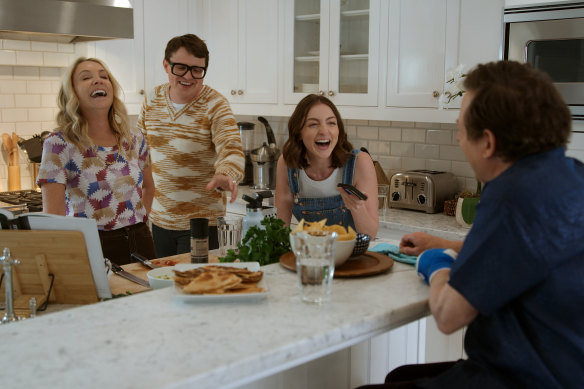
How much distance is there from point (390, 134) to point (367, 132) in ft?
Result: 0.58

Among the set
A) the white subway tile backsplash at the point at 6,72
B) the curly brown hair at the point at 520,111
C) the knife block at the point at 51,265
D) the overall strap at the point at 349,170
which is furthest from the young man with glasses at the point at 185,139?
the white subway tile backsplash at the point at 6,72

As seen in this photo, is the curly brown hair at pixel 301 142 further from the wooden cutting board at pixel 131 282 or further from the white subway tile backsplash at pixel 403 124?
the white subway tile backsplash at pixel 403 124

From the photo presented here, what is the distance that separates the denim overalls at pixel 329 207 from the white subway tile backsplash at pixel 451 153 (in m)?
1.35

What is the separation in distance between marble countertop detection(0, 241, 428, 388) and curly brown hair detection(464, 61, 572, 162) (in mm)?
420

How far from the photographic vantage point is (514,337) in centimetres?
124

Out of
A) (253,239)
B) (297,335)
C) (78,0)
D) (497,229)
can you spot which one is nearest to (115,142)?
(78,0)

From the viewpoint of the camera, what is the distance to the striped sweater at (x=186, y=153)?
3.07 meters

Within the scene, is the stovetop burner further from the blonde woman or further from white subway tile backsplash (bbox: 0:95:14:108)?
the blonde woman

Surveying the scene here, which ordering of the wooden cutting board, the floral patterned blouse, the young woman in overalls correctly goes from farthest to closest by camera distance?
the young woman in overalls < the floral patterned blouse < the wooden cutting board

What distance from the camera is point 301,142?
2.80m

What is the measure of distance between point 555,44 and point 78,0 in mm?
2272

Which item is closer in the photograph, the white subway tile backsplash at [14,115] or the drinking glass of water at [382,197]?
the drinking glass of water at [382,197]

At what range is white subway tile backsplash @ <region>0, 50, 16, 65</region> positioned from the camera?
4.43m

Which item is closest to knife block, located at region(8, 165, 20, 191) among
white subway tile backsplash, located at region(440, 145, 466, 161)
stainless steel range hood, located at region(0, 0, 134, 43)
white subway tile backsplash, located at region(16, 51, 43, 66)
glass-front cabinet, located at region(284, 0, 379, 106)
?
white subway tile backsplash, located at region(16, 51, 43, 66)
